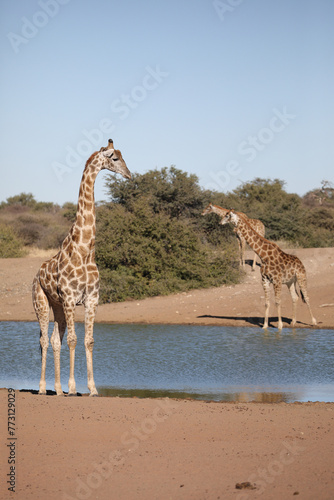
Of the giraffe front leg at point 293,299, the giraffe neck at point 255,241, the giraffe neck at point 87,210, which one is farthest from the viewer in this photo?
the giraffe neck at point 255,241

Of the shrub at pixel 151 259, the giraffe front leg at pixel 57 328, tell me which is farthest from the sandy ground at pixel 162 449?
the shrub at pixel 151 259

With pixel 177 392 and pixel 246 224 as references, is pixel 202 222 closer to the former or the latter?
pixel 246 224

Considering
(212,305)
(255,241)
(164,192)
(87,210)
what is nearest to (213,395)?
(87,210)

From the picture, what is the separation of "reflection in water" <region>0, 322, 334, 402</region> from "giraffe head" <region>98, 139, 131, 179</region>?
3111mm

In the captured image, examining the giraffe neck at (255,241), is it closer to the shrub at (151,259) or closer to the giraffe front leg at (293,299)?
the giraffe front leg at (293,299)

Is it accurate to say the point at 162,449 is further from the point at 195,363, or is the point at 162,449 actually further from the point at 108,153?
the point at 195,363

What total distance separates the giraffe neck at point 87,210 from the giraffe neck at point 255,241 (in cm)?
767

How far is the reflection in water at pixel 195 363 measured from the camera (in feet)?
32.6

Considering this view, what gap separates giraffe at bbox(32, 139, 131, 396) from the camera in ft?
29.5

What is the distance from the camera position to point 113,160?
9.27 metres

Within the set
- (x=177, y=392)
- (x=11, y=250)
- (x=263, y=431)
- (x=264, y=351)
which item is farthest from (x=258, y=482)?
(x=11, y=250)

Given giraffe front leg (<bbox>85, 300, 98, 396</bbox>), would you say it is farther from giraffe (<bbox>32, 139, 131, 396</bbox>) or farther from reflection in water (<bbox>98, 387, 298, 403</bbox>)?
reflection in water (<bbox>98, 387, 298, 403</bbox>)

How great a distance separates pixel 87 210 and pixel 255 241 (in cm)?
813

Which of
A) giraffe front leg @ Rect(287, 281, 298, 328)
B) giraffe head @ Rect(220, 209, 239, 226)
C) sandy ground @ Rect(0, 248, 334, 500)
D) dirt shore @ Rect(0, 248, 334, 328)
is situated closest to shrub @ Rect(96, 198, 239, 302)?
dirt shore @ Rect(0, 248, 334, 328)
